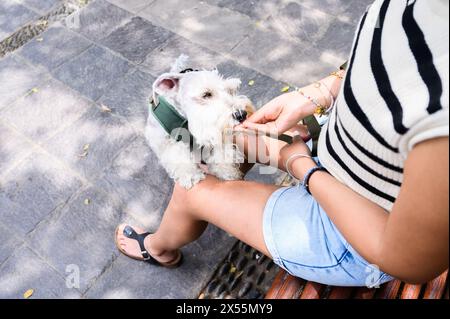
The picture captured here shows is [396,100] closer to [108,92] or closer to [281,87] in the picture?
[281,87]

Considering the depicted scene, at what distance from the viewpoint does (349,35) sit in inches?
135

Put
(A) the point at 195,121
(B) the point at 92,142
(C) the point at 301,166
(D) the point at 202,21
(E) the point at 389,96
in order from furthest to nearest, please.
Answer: (D) the point at 202,21
(B) the point at 92,142
(A) the point at 195,121
(C) the point at 301,166
(E) the point at 389,96

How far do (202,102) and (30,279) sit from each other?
5.10ft

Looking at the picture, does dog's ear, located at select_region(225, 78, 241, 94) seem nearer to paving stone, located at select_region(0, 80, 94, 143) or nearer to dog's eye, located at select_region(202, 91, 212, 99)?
dog's eye, located at select_region(202, 91, 212, 99)

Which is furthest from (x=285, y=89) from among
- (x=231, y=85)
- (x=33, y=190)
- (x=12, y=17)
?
(x=12, y=17)

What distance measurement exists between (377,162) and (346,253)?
0.42 m

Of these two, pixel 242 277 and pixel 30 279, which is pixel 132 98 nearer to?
pixel 30 279

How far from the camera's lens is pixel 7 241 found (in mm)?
2605

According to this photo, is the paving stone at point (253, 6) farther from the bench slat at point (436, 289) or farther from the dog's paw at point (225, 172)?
the bench slat at point (436, 289)

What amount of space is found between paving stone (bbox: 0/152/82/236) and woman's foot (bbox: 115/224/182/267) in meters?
0.57

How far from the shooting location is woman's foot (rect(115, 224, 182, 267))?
2314 millimetres

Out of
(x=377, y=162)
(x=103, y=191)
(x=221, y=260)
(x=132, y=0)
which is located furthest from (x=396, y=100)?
(x=132, y=0)

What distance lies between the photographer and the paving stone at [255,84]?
315 cm

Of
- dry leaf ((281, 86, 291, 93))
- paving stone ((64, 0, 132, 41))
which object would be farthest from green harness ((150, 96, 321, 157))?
paving stone ((64, 0, 132, 41))
